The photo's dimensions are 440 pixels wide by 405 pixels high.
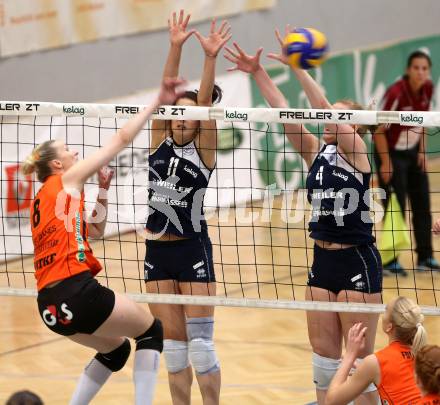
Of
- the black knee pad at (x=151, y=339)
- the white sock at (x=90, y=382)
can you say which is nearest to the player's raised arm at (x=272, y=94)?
the black knee pad at (x=151, y=339)

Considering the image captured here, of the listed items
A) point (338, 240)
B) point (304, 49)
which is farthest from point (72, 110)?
point (338, 240)

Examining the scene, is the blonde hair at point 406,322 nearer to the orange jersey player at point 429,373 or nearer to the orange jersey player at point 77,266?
the orange jersey player at point 429,373

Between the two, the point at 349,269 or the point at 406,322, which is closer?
the point at 406,322

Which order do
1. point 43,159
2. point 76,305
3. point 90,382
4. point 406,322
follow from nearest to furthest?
point 406,322 < point 76,305 < point 43,159 < point 90,382

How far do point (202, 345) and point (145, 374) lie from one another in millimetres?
599

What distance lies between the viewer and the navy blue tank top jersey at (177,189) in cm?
605

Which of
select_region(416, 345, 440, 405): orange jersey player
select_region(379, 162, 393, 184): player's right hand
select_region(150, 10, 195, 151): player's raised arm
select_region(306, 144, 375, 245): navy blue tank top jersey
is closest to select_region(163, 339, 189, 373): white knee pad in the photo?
select_region(306, 144, 375, 245): navy blue tank top jersey

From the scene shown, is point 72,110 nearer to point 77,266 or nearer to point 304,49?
point 77,266

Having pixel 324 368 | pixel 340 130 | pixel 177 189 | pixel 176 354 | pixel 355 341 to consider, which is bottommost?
pixel 324 368

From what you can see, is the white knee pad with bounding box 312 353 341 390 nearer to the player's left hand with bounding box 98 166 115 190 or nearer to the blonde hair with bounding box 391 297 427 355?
the blonde hair with bounding box 391 297 427 355

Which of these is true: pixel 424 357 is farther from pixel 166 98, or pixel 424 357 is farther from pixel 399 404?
pixel 166 98

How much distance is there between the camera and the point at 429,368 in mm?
4562

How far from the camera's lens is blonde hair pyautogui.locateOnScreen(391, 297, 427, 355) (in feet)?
16.7

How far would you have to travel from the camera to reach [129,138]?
17.0 feet
